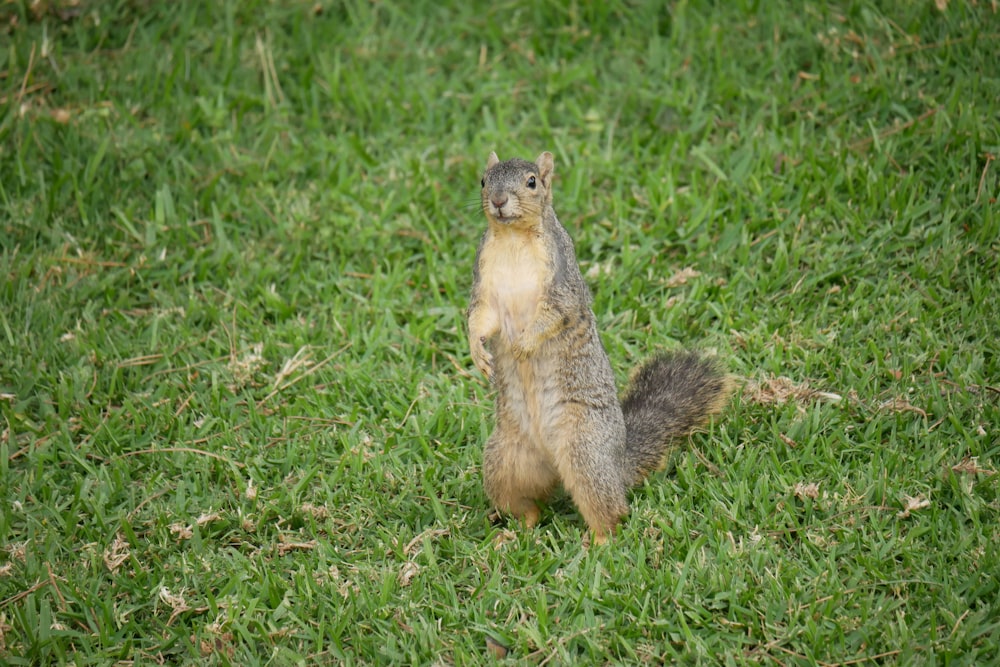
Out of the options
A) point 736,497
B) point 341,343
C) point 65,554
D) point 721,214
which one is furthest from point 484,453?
point 721,214

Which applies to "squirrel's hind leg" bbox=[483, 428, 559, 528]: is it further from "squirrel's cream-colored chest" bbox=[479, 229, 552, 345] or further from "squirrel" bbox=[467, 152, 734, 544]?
"squirrel's cream-colored chest" bbox=[479, 229, 552, 345]

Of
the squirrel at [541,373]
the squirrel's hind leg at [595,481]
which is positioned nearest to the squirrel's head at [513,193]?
the squirrel at [541,373]

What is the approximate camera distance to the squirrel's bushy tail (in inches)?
160

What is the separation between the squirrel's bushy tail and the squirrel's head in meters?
0.80

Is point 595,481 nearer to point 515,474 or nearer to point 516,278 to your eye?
point 515,474

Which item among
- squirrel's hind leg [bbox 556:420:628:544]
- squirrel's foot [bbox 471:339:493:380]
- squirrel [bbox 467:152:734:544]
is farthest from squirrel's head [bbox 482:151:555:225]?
squirrel's hind leg [bbox 556:420:628:544]

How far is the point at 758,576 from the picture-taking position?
3525 millimetres

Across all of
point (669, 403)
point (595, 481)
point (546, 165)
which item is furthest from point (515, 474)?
point (546, 165)

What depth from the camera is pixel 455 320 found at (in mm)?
5047

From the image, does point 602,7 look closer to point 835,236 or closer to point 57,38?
point 835,236

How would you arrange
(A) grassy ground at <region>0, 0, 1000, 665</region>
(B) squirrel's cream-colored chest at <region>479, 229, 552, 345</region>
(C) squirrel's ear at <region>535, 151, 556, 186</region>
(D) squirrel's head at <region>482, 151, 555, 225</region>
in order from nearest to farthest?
(A) grassy ground at <region>0, 0, 1000, 665</region>, (D) squirrel's head at <region>482, 151, 555, 225</region>, (B) squirrel's cream-colored chest at <region>479, 229, 552, 345</region>, (C) squirrel's ear at <region>535, 151, 556, 186</region>

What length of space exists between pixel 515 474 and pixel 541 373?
0.37 m

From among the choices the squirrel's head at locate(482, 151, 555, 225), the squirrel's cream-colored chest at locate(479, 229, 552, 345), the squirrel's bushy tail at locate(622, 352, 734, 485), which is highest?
the squirrel's head at locate(482, 151, 555, 225)

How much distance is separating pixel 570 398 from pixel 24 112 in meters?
3.80
